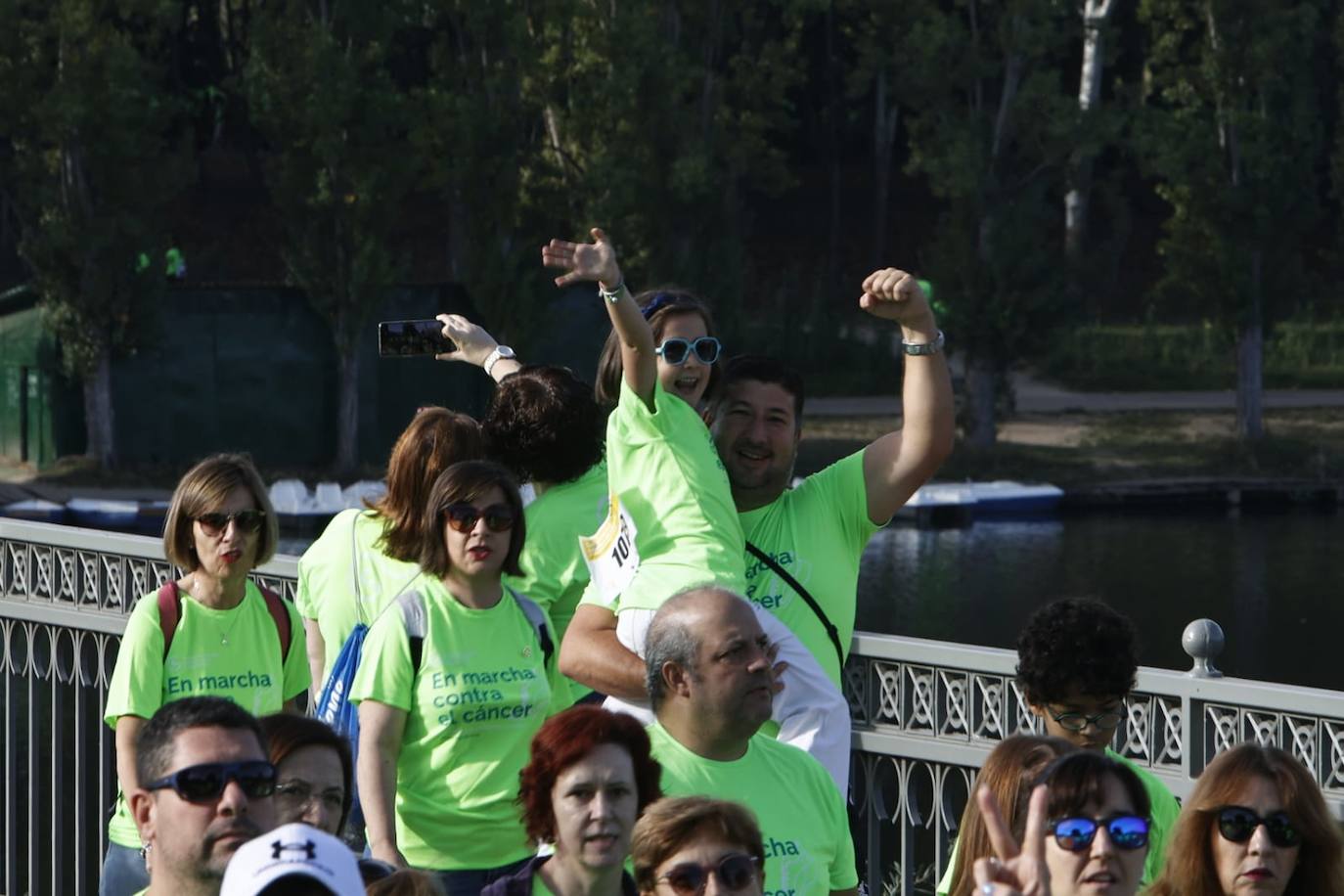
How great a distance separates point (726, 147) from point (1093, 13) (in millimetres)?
7502

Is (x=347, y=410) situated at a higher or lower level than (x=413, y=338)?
lower

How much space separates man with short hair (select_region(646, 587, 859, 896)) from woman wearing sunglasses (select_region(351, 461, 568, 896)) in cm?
70

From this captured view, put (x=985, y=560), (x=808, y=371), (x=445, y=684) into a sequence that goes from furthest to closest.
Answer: (x=808, y=371), (x=985, y=560), (x=445, y=684)

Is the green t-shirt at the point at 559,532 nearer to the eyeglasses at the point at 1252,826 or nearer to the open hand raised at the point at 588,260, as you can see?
the open hand raised at the point at 588,260

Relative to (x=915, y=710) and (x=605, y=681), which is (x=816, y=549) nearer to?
(x=605, y=681)

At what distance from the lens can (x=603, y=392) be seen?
4.96 metres

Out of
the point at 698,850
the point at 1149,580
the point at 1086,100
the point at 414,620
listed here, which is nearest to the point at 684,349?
the point at 414,620

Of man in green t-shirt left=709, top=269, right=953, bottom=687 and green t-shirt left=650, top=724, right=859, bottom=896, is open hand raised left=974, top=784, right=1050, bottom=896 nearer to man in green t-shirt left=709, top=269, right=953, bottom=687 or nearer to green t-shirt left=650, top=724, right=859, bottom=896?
green t-shirt left=650, top=724, right=859, bottom=896

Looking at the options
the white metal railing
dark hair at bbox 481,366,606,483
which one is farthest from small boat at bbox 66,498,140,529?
dark hair at bbox 481,366,606,483

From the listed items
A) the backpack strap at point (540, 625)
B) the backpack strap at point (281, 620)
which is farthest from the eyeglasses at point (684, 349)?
the backpack strap at point (281, 620)

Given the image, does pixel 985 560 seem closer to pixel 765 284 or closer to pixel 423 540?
pixel 765 284

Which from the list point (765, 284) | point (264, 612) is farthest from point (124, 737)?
point (765, 284)

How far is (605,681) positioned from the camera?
14.5ft

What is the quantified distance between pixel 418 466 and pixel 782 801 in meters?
1.31
